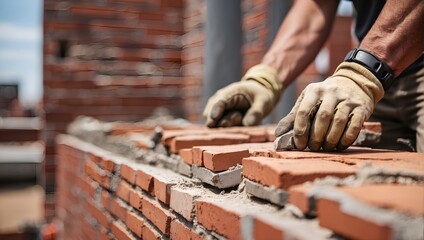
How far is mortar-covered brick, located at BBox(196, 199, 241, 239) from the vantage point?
1057mm

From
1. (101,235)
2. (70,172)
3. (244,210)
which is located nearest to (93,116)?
(70,172)

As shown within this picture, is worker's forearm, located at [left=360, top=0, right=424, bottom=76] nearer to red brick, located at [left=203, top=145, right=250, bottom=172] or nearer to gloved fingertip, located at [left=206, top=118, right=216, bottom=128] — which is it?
red brick, located at [left=203, top=145, right=250, bottom=172]

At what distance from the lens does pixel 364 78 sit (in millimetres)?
1391

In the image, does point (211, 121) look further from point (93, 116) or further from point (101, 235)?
point (93, 116)

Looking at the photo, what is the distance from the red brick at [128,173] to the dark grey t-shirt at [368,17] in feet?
3.90

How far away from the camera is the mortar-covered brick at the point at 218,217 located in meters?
1.06

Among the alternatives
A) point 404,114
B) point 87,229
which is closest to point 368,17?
point 404,114

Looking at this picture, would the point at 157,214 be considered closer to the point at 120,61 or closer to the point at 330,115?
the point at 330,115

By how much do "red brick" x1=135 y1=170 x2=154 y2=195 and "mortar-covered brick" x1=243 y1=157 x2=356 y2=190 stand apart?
1.65 feet

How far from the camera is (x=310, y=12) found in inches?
87.8

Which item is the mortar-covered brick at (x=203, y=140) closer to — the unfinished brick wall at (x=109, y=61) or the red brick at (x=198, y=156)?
the red brick at (x=198, y=156)

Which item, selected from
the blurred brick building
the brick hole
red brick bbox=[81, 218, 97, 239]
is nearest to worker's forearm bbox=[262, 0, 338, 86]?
red brick bbox=[81, 218, 97, 239]

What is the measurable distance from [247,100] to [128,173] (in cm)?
68

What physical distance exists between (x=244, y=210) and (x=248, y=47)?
3.27 m
